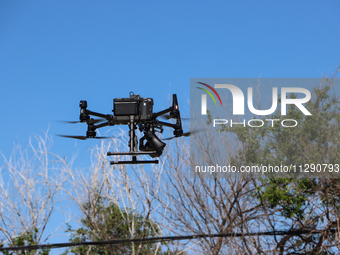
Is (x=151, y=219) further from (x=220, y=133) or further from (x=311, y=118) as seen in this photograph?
(x=311, y=118)

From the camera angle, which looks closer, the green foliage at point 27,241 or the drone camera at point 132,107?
the drone camera at point 132,107

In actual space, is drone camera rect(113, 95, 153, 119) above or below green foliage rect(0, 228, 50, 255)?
above

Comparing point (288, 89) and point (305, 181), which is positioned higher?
point (288, 89)

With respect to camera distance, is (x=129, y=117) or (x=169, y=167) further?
(x=169, y=167)

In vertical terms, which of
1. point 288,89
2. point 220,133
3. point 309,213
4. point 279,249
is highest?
point 288,89

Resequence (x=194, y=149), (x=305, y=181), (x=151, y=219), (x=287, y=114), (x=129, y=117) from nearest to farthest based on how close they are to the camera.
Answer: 1. (x=129, y=117)
2. (x=305, y=181)
3. (x=287, y=114)
4. (x=194, y=149)
5. (x=151, y=219)

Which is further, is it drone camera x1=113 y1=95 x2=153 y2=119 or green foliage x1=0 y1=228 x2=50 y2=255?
green foliage x1=0 y1=228 x2=50 y2=255

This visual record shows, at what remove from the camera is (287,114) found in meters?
11.3

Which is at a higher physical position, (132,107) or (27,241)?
(132,107)

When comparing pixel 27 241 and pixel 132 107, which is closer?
pixel 132 107

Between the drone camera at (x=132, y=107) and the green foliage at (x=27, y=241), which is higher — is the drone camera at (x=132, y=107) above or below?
above

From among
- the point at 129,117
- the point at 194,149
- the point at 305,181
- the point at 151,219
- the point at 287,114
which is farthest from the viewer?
the point at 151,219

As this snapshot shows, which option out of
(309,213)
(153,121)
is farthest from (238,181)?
(153,121)

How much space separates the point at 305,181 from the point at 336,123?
160cm
